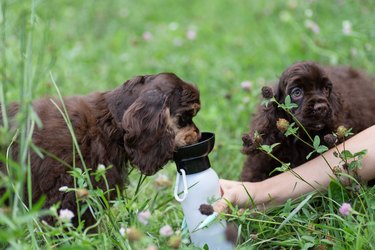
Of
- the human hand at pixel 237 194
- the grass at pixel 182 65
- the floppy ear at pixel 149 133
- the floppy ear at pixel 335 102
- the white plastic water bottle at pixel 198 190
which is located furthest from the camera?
the floppy ear at pixel 335 102

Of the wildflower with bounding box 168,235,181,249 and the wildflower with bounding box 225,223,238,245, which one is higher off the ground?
the wildflower with bounding box 168,235,181,249

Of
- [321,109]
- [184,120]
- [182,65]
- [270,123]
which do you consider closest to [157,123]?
[184,120]

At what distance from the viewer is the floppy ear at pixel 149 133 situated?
305 centimetres

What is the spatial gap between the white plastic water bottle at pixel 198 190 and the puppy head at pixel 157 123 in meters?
0.16

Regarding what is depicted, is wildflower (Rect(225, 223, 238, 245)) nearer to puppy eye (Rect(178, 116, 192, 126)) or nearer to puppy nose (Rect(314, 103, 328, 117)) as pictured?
puppy eye (Rect(178, 116, 192, 126))

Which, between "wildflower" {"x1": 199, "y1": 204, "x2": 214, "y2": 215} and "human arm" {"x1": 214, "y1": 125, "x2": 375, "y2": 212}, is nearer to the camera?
"wildflower" {"x1": 199, "y1": 204, "x2": 214, "y2": 215}

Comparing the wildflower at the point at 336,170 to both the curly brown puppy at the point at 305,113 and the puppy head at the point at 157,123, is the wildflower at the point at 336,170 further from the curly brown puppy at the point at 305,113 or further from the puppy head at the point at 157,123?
the puppy head at the point at 157,123

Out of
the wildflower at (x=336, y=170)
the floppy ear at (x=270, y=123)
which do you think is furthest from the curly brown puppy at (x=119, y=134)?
the wildflower at (x=336, y=170)

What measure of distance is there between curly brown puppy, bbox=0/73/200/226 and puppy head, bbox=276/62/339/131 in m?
0.50

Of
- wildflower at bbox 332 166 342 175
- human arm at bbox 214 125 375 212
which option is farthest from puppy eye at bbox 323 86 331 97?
wildflower at bbox 332 166 342 175

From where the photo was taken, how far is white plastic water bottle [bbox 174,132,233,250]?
281cm

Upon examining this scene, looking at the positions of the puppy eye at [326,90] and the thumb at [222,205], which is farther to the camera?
the puppy eye at [326,90]

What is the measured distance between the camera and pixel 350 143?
3.08 m

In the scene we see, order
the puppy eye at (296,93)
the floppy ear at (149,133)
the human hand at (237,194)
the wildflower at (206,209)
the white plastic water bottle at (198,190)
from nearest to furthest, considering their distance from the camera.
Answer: the wildflower at (206,209)
the white plastic water bottle at (198,190)
the human hand at (237,194)
the floppy ear at (149,133)
the puppy eye at (296,93)
